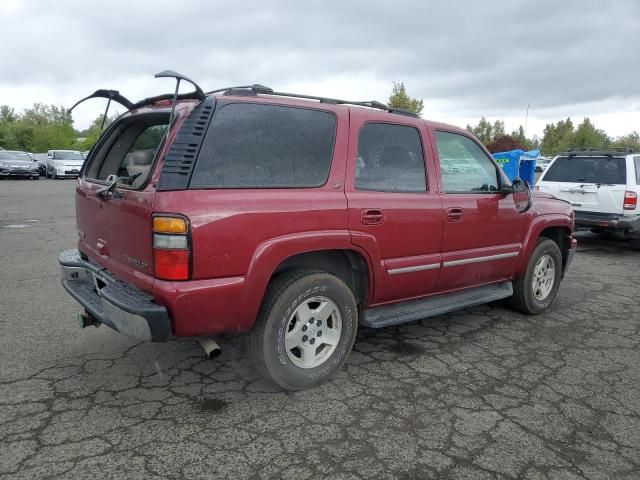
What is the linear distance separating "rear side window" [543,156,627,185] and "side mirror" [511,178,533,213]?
15.6ft

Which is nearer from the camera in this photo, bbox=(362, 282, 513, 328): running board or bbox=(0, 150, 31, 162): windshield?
bbox=(362, 282, 513, 328): running board

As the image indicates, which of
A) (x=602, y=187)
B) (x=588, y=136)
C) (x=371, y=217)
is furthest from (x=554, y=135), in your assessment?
(x=371, y=217)

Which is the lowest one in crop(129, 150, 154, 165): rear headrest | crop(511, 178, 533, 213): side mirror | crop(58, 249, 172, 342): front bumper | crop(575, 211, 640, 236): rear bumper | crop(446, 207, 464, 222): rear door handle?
crop(58, 249, 172, 342): front bumper

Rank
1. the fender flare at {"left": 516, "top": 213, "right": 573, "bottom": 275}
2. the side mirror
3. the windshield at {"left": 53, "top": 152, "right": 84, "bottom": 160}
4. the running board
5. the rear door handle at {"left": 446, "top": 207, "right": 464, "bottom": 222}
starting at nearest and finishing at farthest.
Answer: the running board → the rear door handle at {"left": 446, "top": 207, "right": 464, "bottom": 222} → the side mirror → the fender flare at {"left": 516, "top": 213, "right": 573, "bottom": 275} → the windshield at {"left": 53, "top": 152, "right": 84, "bottom": 160}

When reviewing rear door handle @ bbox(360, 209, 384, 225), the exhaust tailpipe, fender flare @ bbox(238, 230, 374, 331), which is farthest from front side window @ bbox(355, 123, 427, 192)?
the exhaust tailpipe

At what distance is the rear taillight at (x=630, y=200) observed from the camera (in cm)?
812

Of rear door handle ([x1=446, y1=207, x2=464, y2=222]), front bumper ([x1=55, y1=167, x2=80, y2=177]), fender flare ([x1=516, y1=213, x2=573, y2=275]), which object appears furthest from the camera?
front bumper ([x1=55, y1=167, x2=80, y2=177])

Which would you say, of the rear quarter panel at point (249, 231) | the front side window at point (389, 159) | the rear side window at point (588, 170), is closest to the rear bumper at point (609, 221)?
the rear side window at point (588, 170)

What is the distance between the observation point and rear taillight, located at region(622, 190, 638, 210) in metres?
8.12

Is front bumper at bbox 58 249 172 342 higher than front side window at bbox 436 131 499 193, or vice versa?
front side window at bbox 436 131 499 193

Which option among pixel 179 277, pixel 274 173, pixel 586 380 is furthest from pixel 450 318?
pixel 179 277

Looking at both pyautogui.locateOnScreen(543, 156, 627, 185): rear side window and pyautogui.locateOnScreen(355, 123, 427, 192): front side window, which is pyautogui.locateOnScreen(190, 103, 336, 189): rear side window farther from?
pyautogui.locateOnScreen(543, 156, 627, 185): rear side window

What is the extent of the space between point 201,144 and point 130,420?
5.29 feet

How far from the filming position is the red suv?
2793 millimetres
